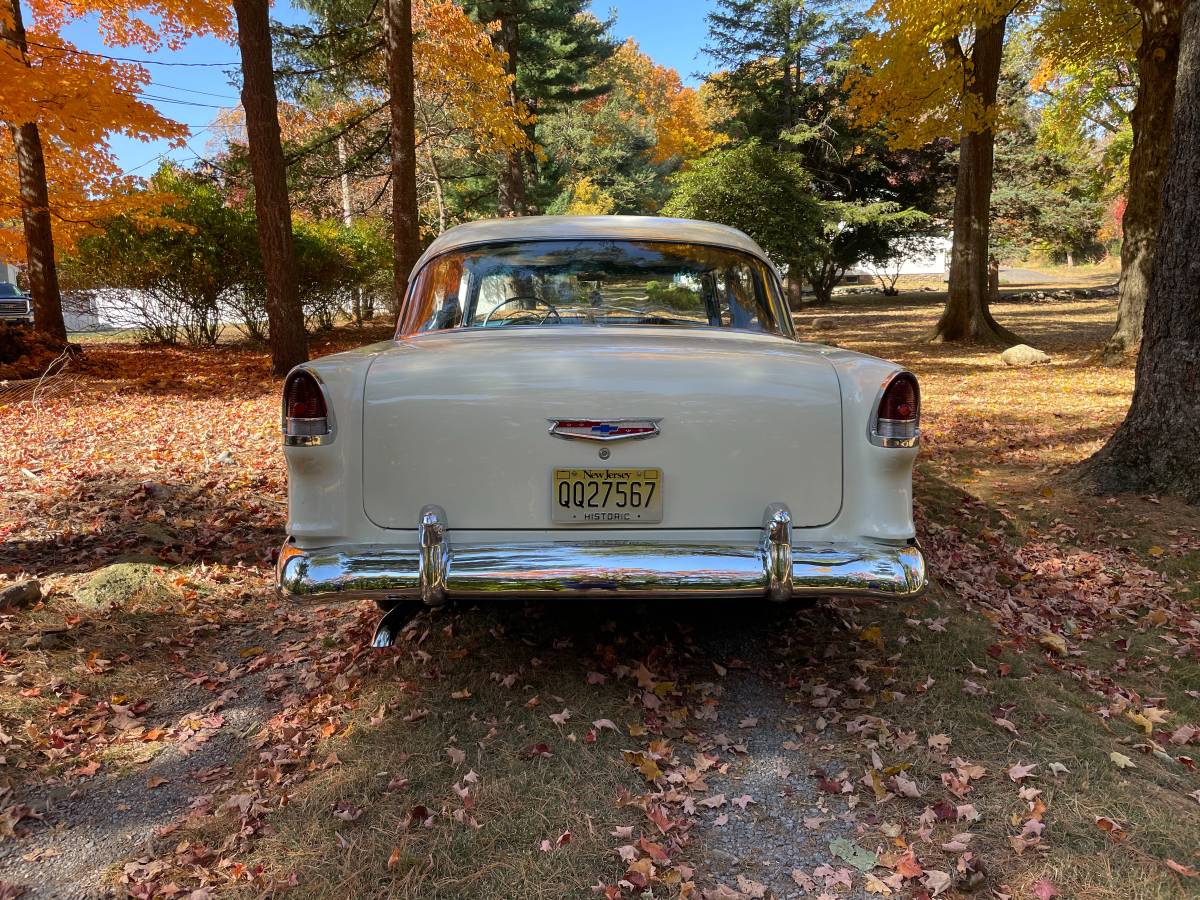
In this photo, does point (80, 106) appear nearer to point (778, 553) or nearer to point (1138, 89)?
point (778, 553)

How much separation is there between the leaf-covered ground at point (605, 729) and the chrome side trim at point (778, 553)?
2.14ft

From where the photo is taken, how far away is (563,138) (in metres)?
33.3

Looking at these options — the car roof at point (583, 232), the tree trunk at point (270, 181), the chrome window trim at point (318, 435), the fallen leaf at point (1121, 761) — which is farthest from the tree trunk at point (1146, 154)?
the tree trunk at point (270, 181)

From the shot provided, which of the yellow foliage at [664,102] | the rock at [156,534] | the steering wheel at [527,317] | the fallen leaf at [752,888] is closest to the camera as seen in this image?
the fallen leaf at [752,888]

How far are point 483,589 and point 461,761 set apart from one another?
654 millimetres

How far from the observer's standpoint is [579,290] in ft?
12.6

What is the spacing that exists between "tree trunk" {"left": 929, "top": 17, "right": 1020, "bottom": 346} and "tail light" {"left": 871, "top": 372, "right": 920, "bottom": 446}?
13.9 metres

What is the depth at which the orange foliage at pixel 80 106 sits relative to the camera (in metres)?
9.46

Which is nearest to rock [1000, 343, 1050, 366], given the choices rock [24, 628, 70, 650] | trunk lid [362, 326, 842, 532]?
trunk lid [362, 326, 842, 532]

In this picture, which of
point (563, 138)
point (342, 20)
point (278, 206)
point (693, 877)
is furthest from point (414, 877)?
point (563, 138)

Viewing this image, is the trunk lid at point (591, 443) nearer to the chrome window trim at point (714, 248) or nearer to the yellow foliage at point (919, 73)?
the chrome window trim at point (714, 248)

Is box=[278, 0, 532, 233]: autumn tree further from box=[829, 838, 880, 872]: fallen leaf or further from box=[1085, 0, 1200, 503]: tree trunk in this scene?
box=[829, 838, 880, 872]: fallen leaf

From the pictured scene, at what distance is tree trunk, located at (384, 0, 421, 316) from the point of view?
11242mm

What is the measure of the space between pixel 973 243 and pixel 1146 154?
4.72 meters
